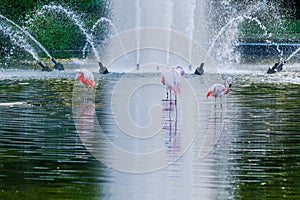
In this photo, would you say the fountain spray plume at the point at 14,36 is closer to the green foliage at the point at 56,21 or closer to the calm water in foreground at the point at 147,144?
the green foliage at the point at 56,21

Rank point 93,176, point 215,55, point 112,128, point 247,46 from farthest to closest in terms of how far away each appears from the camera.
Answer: point 247,46 → point 215,55 → point 112,128 → point 93,176

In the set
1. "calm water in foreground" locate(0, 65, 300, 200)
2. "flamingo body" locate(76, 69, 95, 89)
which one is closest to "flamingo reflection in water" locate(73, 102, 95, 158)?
"calm water in foreground" locate(0, 65, 300, 200)

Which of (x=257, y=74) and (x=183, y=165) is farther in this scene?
(x=257, y=74)

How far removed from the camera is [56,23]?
34.8 meters

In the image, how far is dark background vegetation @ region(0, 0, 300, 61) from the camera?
33.2 metres

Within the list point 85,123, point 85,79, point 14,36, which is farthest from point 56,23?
point 85,123

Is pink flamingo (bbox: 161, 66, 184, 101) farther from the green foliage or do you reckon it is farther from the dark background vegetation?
the green foliage

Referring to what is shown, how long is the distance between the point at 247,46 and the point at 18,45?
10.2 metres

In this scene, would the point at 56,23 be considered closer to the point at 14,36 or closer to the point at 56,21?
the point at 56,21

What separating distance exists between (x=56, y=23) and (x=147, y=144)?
2526 centimetres

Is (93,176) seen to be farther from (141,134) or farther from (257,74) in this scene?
(257,74)

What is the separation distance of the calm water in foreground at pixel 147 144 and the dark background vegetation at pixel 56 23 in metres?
16.5

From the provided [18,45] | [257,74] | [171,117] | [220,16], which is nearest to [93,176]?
[171,117]

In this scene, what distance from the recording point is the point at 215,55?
92.2 feet
